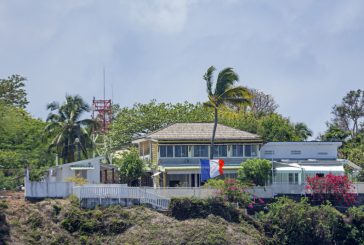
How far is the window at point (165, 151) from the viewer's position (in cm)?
7350

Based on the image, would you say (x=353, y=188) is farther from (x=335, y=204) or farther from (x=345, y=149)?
(x=345, y=149)

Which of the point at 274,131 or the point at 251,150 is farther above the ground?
the point at 274,131

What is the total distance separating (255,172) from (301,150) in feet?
28.4

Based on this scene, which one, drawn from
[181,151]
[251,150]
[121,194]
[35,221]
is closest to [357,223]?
[251,150]

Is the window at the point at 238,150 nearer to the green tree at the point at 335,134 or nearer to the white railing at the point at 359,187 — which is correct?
the white railing at the point at 359,187

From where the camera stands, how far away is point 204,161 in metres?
69.6

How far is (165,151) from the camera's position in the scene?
73562mm

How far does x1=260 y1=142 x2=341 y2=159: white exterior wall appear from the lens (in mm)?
76438

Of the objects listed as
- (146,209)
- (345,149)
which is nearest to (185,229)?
(146,209)

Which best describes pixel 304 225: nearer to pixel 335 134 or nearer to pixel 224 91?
pixel 224 91

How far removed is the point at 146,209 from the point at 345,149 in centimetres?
3448

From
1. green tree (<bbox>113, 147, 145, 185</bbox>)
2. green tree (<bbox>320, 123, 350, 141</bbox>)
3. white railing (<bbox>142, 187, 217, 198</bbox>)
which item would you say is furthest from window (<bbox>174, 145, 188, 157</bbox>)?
green tree (<bbox>320, 123, 350, 141</bbox>)

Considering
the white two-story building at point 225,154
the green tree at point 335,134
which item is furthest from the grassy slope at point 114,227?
the green tree at point 335,134

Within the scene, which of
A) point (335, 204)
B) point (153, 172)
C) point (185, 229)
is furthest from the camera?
point (153, 172)
